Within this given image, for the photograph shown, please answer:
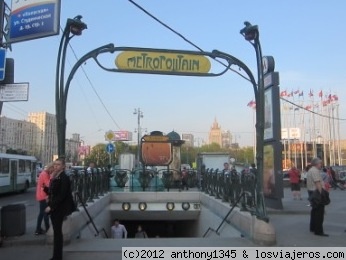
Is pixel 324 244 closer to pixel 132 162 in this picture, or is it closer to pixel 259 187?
pixel 259 187

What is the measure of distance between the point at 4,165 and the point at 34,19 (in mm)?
18513

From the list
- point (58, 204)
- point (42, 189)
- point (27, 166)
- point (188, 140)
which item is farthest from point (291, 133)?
point (58, 204)

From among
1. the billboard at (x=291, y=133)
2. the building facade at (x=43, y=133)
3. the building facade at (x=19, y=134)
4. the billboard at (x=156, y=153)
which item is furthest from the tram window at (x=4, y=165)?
the building facade at (x=43, y=133)

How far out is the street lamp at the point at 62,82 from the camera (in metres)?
10.0

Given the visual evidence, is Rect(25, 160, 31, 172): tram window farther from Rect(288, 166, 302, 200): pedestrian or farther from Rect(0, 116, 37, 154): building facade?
Rect(0, 116, 37, 154): building facade

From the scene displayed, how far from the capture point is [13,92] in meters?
8.88

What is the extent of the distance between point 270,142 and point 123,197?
A: 273 inches

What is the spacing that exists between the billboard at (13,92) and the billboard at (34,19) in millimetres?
1639

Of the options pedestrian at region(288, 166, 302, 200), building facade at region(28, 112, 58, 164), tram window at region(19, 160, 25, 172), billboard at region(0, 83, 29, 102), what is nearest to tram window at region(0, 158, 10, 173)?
tram window at region(19, 160, 25, 172)

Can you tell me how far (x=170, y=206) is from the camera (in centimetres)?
1905

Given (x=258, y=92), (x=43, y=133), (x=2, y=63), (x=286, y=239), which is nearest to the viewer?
(x=2, y=63)

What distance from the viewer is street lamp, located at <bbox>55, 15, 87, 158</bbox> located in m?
10.0

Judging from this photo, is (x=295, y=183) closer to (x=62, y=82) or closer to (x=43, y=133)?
(x=62, y=82)

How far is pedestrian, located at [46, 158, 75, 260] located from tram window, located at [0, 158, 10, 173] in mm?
20169
